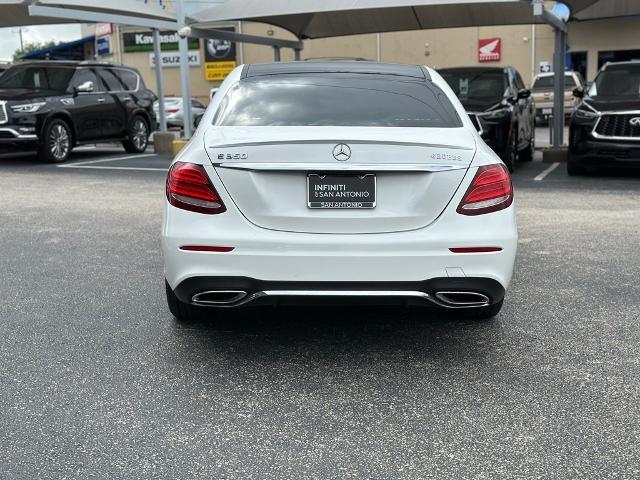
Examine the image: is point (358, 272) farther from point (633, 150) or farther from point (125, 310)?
point (633, 150)

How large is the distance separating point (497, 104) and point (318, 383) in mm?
9071

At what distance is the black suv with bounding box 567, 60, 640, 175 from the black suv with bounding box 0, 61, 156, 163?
9.31 meters

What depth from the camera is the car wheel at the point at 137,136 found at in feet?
57.6

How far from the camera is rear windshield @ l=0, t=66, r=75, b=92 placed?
15.5 meters

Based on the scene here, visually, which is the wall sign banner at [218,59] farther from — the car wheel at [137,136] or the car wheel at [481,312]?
the car wheel at [481,312]

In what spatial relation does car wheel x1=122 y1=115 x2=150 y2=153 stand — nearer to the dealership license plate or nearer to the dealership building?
the dealership license plate

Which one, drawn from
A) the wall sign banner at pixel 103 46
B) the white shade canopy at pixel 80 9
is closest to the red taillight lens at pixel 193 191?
the white shade canopy at pixel 80 9

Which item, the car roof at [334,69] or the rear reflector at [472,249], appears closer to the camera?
the rear reflector at [472,249]

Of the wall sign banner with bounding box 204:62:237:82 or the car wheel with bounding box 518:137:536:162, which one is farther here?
the wall sign banner with bounding box 204:62:237:82

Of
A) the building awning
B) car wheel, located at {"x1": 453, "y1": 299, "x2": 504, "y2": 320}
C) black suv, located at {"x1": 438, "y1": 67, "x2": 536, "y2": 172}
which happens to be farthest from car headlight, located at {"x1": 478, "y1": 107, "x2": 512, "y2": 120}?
the building awning

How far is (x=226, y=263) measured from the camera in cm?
390

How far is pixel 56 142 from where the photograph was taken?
49.8 feet

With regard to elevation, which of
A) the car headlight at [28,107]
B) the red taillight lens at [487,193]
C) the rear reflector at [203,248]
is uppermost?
the car headlight at [28,107]

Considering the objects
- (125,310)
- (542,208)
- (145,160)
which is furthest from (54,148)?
(125,310)
